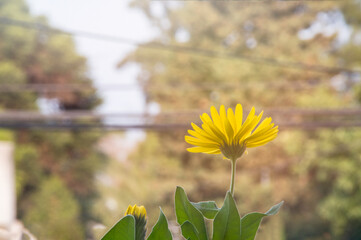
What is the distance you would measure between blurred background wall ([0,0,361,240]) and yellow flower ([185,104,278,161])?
603 centimetres

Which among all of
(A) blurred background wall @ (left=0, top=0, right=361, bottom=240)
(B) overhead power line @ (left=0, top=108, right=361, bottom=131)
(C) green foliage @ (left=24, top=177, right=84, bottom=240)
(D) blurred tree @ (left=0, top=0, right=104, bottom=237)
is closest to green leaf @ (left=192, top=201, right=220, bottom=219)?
(B) overhead power line @ (left=0, top=108, right=361, bottom=131)

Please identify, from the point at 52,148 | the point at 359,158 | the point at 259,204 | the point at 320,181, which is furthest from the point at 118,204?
the point at 359,158

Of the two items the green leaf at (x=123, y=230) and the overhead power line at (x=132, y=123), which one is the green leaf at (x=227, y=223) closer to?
the green leaf at (x=123, y=230)

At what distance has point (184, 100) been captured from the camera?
24.0 feet

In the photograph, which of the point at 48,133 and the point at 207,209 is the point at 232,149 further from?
the point at 48,133

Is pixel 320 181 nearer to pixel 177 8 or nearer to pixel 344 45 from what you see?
pixel 344 45

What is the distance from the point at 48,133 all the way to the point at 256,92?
318 centimetres

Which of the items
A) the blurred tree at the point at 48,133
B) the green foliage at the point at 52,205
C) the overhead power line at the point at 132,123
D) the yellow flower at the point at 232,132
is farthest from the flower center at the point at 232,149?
the blurred tree at the point at 48,133

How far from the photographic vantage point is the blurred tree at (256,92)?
255 inches

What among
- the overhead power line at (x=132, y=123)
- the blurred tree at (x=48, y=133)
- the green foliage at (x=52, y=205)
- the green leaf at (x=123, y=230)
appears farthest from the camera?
the blurred tree at (x=48, y=133)

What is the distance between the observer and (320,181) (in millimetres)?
6598

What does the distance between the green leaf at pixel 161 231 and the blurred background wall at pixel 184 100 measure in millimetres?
6048

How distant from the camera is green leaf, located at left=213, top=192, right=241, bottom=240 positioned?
239 millimetres

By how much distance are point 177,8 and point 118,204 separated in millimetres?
3246
